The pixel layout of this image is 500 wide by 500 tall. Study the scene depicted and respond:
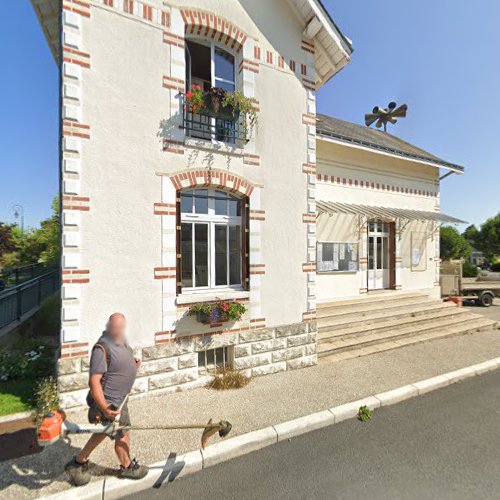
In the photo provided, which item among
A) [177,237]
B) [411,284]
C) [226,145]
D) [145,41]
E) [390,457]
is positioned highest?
[145,41]

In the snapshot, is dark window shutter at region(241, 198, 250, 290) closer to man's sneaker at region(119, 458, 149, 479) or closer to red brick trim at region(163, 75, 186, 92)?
red brick trim at region(163, 75, 186, 92)

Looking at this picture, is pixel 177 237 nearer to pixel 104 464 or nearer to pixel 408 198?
pixel 104 464

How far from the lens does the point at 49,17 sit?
5297mm

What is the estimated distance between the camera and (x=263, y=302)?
5.62 m

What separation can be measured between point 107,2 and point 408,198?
11.2m

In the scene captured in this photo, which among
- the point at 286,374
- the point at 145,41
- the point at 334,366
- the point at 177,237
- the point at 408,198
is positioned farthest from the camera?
the point at 408,198

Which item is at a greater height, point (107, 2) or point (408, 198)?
point (107, 2)

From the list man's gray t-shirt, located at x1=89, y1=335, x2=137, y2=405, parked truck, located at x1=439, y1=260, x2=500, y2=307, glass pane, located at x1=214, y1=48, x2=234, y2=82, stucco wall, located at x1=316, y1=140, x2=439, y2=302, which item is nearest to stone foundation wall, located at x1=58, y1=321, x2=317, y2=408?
man's gray t-shirt, located at x1=89, y1=335, x2=137, y2=405

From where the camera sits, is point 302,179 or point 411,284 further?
point 411,284

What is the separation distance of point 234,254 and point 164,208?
1.63 m

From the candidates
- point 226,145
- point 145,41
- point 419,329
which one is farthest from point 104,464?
point 419,329

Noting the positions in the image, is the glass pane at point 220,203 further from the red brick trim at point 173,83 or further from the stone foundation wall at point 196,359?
the stone foundation wall at point 196,359

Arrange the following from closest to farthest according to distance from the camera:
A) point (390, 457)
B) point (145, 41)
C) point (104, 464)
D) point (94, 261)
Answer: point (104, 464), point (390, 457), point (94, 261), point (145, 41)

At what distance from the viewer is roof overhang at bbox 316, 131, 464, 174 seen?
349 inches
